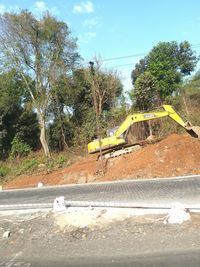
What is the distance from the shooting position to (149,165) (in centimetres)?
2097

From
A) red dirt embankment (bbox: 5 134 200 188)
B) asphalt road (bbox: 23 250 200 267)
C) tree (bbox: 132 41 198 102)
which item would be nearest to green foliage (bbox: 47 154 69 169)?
red dirt embankment (bbox: 5 134 200 188)

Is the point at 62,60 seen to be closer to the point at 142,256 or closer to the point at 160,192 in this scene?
the point at 160,192

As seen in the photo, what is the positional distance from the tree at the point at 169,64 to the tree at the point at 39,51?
9.57 metres

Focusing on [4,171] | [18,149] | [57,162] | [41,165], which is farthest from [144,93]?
[4,171]

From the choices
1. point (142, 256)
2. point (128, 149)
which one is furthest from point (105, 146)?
point (142, 256)

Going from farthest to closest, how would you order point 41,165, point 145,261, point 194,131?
point 41,165, point 194,131, point 145,261

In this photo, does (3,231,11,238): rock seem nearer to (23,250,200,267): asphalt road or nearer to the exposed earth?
the exposed earth

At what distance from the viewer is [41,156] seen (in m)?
34.2

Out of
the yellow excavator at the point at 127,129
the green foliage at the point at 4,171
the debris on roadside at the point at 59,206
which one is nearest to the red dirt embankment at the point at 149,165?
the yellow excavator at the point at 127,129

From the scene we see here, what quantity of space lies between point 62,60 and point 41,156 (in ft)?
28.0

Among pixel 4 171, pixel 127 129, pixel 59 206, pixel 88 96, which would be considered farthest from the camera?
pixel 88 96

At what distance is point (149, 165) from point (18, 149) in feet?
59.7

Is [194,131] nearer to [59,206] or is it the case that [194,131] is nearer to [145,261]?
[59,206]

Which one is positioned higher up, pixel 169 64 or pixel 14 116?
pixel 169 64
